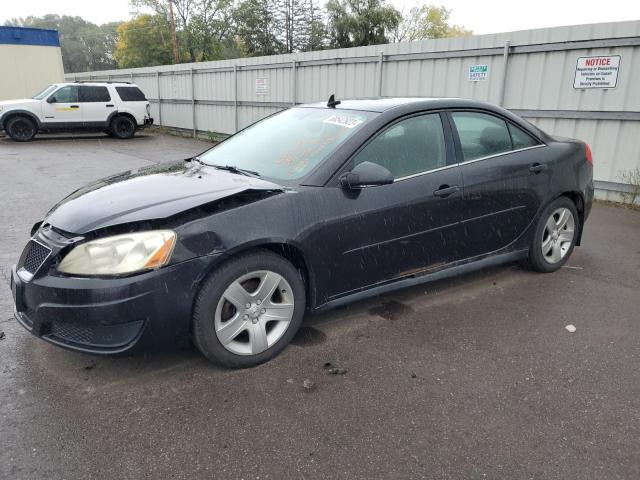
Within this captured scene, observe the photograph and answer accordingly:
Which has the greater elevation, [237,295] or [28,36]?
[28,36]

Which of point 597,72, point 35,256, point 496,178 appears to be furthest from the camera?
point 597,72

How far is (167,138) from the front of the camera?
1784 cm

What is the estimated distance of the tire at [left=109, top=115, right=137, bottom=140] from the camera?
16938 mm

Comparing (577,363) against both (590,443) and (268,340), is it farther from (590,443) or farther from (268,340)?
(268,340)

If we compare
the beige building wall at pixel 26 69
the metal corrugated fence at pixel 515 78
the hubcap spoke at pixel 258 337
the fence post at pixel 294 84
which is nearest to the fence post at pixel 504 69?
the metal corrugated fence at pixel 515 78

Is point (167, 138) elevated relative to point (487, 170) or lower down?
lower down

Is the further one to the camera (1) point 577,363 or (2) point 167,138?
(2) point 167,138

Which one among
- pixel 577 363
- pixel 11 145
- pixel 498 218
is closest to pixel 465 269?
pixel 498 218

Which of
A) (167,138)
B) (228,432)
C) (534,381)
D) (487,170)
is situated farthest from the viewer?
(167,138)

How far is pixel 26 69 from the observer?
2188cm

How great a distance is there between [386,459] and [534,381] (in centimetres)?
115

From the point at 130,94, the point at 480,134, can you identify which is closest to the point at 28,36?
the point at 130,94

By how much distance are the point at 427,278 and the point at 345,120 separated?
1.29 metres

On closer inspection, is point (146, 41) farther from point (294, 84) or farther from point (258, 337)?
point (258, 337)
